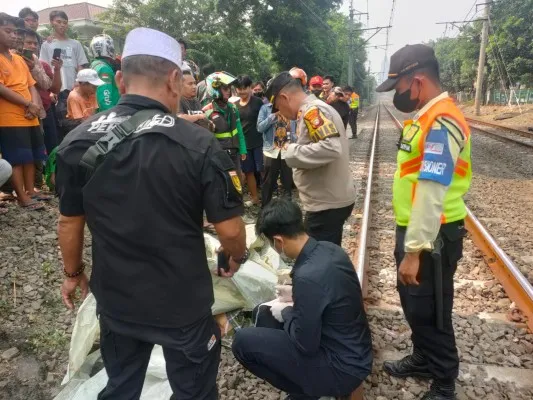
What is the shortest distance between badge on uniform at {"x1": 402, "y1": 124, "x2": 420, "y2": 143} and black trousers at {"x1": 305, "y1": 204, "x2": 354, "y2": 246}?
1.10 meters

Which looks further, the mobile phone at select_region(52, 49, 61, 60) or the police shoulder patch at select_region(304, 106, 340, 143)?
the mobile phone at select_region(52, 49, 61, 60)

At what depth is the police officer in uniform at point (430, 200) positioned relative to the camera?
201 cm

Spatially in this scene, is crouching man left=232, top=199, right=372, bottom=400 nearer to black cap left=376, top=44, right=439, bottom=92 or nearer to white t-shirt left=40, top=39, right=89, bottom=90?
black cap left=376, top=44, right=439, bottom=92

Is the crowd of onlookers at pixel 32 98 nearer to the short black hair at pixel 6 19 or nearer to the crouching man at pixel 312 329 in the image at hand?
the short black hair at pixel 6 19

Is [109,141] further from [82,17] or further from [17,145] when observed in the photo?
[82,17]

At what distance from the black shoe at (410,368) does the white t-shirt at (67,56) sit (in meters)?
5.69

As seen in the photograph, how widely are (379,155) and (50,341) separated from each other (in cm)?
971

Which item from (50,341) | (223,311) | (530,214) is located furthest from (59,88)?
(530,214)

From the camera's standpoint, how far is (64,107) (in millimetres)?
Answer: 6016

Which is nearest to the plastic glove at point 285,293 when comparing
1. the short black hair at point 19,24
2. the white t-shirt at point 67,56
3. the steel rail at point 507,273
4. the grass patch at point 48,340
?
the grass patch at point 48,340

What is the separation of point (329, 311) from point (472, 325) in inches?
66.9

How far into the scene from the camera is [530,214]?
19.4 ft

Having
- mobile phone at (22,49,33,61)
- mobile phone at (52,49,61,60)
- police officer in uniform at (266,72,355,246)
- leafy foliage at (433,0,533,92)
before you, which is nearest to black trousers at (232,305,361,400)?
police officer in uniform at (266,72,355,246)

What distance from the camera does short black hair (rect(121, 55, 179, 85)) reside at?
1613 mm
